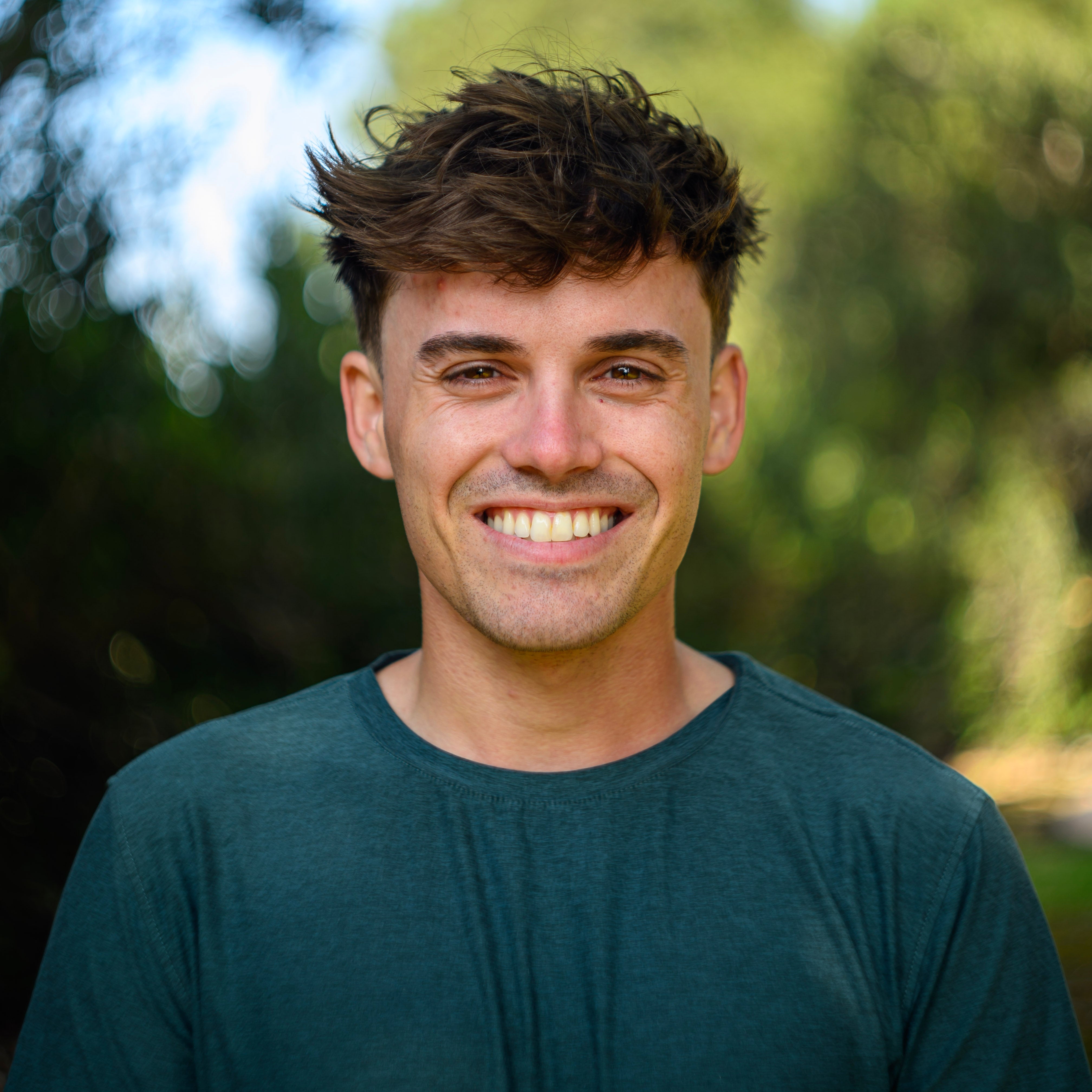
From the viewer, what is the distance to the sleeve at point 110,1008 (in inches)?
Answer: 59.7

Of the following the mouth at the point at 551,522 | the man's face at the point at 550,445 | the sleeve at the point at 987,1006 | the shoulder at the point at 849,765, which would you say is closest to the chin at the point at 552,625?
the man's face at the point at 550,445

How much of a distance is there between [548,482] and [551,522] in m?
0.07

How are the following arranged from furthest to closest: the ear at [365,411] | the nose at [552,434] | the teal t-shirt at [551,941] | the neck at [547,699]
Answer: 1. the ear at [365,411]
2. the neck at [547,699]
3. the nose at [552,434]
4. the teal t-shirt at [551,941]

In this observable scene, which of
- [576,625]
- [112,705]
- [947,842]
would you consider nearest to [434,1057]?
[576,625]

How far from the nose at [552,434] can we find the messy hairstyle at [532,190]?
6.9 inches

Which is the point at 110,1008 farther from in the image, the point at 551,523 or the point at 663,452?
the point at 663,452

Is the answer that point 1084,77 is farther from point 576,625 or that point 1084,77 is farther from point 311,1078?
point 311,1078

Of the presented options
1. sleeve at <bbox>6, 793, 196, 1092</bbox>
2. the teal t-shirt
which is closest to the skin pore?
the teal t-shirt

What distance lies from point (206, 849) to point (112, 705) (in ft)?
6.56

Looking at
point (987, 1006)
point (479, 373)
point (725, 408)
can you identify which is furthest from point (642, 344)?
point (987, 1006)

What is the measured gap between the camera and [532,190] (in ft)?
5.41

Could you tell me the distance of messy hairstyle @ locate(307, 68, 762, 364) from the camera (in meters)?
1.63

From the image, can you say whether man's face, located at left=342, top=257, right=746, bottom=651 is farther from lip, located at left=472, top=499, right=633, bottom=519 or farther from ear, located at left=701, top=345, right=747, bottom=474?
ear, located at left=701, top=345, right=747, bottom=474

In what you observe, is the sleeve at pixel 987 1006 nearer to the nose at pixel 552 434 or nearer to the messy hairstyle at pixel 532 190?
the nose at pixel 552 434
